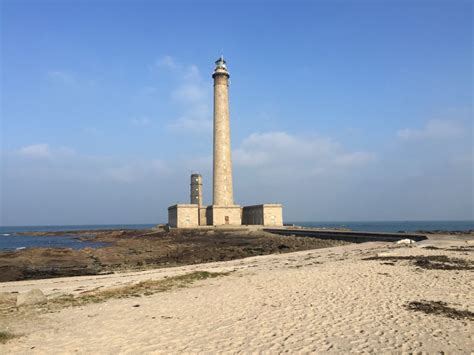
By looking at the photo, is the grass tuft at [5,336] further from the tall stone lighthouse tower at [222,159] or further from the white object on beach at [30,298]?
the tall stone lighthouse tower at [222,159]

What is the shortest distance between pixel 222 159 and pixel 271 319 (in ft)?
132

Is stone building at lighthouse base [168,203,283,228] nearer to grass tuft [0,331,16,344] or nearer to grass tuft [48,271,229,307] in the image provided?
grass tuft [48,271,229,307]

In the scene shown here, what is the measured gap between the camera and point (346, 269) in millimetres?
14398

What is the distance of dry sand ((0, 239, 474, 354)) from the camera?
6555mm

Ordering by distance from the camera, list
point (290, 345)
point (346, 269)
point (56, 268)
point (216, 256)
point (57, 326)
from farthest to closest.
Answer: point (216, 256) < point (56, 268) < point (346, 269) < point (57, 326) < point (290, 345)

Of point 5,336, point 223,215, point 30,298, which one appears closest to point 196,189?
point 223,215

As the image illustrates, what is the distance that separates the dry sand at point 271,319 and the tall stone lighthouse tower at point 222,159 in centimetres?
3513

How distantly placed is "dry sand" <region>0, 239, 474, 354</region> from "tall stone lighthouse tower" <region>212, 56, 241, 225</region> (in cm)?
3513

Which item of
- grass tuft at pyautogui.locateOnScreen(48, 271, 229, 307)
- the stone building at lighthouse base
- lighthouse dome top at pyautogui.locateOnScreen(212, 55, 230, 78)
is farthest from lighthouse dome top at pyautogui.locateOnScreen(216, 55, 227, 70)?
grass tuft at pyautogui.locateOnScreen(48, 271, 229, 307)

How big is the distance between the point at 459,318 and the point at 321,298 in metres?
3.20

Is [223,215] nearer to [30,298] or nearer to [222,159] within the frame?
[222,159]

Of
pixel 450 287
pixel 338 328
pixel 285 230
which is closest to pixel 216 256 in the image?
pixel 450 287

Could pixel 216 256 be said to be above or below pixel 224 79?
below

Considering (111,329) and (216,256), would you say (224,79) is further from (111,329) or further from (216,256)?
(111,329)
